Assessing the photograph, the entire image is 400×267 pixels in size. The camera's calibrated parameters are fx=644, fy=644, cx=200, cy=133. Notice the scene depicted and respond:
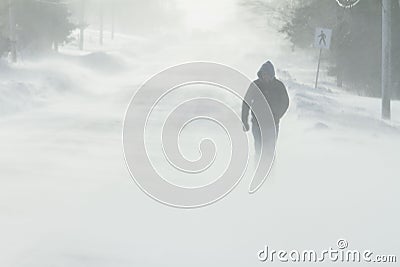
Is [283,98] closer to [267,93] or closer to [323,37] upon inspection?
[267,93]

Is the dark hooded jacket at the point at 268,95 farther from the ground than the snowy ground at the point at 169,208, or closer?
farther from the ground

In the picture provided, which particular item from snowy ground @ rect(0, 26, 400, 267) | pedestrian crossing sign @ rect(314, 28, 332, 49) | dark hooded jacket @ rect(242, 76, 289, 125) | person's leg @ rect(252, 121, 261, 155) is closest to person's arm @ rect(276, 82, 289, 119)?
dark hooded jacket @ rect(242, 76, 289, 125)

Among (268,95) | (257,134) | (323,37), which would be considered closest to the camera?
(268,95)

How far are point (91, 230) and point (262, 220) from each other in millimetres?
1920

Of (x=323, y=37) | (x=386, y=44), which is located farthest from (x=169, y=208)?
(x=323, y=37)

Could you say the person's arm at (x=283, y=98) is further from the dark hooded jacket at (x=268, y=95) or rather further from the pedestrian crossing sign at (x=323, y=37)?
the pedestrian crossing sign at (x=323, y=37)

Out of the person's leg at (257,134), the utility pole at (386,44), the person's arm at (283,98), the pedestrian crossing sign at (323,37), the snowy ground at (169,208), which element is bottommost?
the snowy ground at (169,208)

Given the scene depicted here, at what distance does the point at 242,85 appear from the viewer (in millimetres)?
16484

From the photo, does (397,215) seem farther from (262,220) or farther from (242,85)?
(242,85)

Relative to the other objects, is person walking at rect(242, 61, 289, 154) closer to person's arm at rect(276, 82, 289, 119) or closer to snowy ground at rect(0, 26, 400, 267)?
person's arm at rect(276, 82, 289, 119)

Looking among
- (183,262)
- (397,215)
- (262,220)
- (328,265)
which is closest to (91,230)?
(183,262)

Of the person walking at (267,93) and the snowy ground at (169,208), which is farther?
the person walking at (267,93)

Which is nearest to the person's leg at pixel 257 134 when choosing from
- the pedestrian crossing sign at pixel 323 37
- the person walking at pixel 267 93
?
the person walking at pixel 267 93

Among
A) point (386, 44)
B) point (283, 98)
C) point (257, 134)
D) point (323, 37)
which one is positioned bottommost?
point (257, 134)
